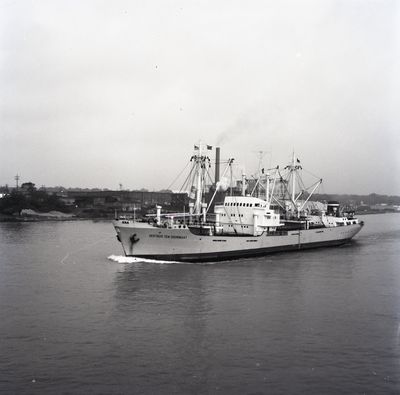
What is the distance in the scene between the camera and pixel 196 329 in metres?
17.3

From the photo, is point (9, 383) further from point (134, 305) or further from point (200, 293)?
point (200, 293)

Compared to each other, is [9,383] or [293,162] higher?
[293,162]

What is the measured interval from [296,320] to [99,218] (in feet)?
260

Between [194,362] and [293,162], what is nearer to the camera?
[194,362]

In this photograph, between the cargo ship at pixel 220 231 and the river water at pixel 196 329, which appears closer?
the river water at pixel 196 329

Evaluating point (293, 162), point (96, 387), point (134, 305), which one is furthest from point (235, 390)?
point (293, 162)

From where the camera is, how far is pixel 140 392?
1196 centimetres

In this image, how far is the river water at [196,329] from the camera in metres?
12.8

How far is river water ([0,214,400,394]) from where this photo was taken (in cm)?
1280

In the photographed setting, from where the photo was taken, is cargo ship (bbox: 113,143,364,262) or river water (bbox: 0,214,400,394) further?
cargo ship (bbox: 113,143,364,262)

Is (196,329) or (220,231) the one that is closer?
(196,329)

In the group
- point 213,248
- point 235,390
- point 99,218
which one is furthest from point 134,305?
point 99,218

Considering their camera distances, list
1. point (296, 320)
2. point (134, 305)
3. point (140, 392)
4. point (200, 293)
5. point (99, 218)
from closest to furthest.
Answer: point (140, 392) < point (296, 320) < point (134, 305) < point (200, 293) < point (99, 218)

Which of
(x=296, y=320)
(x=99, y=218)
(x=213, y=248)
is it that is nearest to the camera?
(x=296, y=320)
